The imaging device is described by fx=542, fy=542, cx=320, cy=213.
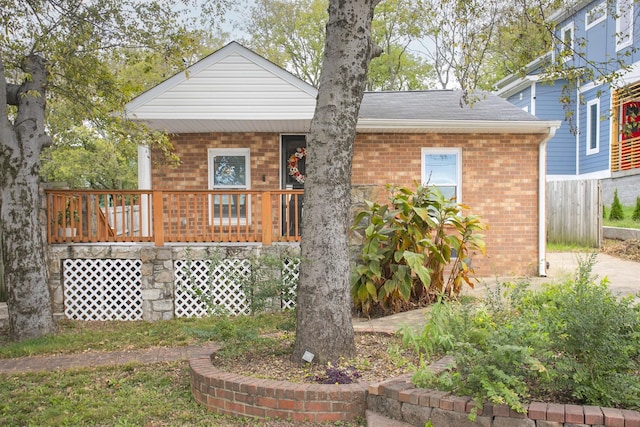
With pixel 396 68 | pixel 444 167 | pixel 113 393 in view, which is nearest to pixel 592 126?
pixel 396 68

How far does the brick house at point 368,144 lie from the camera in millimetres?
9875

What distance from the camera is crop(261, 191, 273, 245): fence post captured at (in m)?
8.64

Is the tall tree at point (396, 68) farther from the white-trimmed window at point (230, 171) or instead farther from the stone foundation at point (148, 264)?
the stone foundation at point (148, 264)

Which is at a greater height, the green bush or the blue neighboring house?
the blue neighboring house

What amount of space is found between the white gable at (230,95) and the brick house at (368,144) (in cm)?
2

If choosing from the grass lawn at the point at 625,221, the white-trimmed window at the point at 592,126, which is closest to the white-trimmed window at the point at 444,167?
the grass lawn at the point at 625,221

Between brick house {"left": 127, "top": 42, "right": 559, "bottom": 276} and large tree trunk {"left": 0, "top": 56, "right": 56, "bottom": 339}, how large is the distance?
2298 mm

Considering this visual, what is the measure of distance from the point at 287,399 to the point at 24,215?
16.7 ft

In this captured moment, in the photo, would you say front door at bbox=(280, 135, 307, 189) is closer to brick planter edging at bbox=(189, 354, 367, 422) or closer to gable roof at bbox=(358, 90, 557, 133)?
gable roof at bbox=(358, 90, 557, 133)

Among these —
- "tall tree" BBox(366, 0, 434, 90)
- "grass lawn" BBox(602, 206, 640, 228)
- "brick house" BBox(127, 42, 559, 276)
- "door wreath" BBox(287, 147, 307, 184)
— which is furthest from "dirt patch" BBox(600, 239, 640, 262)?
"tall tree" BBox(366, 0, 434, 90)

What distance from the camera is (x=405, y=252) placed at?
729 cm

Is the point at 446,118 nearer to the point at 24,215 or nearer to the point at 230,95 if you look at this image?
the point at 230,95

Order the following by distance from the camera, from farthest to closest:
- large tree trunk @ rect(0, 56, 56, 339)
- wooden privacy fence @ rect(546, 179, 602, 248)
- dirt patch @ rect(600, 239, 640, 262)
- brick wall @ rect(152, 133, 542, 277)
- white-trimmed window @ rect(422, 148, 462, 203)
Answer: wooden privacy fence @ rect(546, 179, 602, 248)
dirt patch @ rect(600, 239, 640, 262)
white-trimmed window @ rect(422, 148, 462, 203)
brick wall @ rect(152, 133, 542, 277)
large tree trunk @ rect(0, 56, 56, 339)

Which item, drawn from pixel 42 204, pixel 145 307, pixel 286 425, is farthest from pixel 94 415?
pixel 42 204
